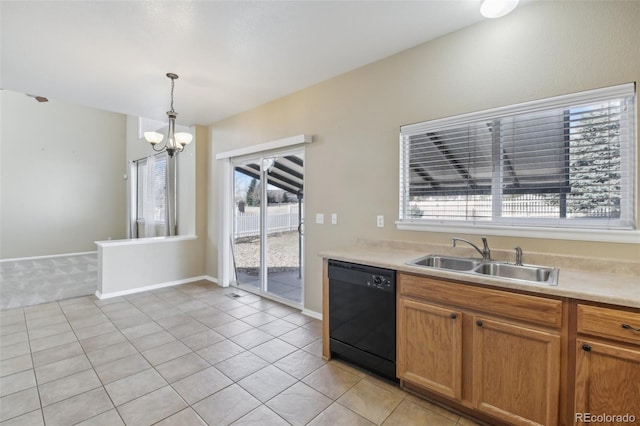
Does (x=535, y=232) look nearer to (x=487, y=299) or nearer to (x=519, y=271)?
(x=519, y=271)

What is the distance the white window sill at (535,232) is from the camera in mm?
1780

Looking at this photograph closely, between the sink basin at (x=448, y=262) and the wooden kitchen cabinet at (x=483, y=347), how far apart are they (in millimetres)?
330

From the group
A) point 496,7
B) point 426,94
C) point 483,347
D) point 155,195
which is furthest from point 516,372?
point 155,195

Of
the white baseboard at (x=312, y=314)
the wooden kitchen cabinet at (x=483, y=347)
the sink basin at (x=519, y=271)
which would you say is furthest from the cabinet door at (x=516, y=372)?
the white baseboard at (x=312, y=314)

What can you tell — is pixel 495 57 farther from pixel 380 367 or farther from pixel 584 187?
pixel 380 367

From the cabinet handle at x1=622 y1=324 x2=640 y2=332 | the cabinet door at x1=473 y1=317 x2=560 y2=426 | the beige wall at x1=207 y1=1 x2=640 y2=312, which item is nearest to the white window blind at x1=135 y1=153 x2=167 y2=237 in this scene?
the beige wall at x1=207 y1=1 x2=640 y2=312

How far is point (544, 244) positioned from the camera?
203 centimetres

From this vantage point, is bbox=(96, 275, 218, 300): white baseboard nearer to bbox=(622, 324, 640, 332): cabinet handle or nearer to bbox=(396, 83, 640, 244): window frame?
bbox=(396, 83, 640, 244): window frame

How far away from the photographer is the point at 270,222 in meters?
4.29

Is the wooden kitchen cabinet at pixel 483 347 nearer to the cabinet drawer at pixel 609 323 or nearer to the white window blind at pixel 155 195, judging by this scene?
the cabinet drawer at pixel 609 323

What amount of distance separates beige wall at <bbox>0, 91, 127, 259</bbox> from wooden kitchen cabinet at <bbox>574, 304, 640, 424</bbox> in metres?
9.54

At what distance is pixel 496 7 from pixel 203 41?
2.29 m

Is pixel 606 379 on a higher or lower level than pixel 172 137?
lower

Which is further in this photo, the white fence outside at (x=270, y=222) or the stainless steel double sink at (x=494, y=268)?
the white fence outside at (x=270, y=222)
